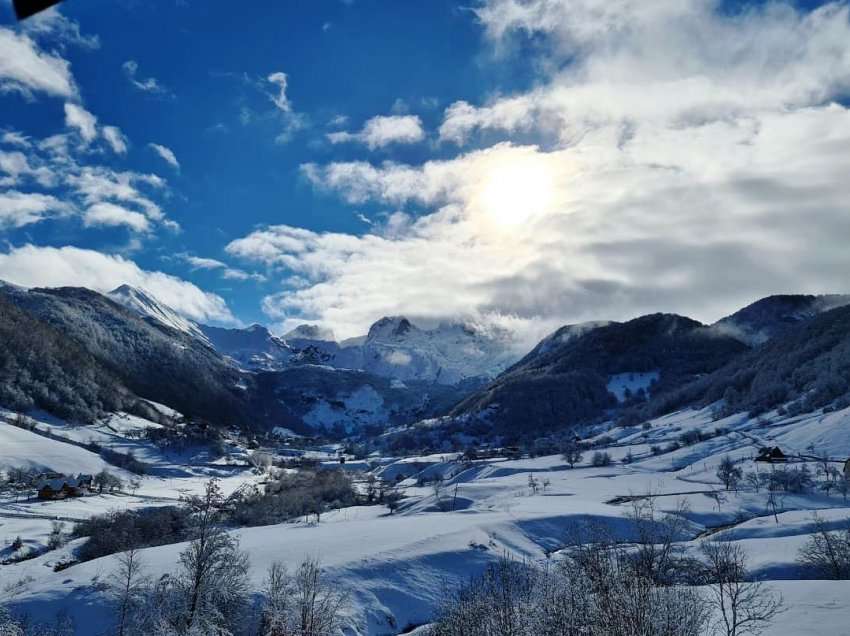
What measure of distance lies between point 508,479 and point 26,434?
16237 centimetres

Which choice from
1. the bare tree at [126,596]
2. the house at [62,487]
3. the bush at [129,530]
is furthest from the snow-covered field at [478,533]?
the bush at [129,530]

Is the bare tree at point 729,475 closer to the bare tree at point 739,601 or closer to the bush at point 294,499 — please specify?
the bare tree at point 739,601

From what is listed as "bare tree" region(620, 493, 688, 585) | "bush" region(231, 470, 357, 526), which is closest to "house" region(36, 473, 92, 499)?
"bush" region(231, 470, 357, 526)

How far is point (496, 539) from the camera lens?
89062mm

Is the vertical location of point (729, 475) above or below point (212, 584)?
above

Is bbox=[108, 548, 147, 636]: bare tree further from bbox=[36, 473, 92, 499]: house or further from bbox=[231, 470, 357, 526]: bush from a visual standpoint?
bbox=[36, 473, 92, 499]: house

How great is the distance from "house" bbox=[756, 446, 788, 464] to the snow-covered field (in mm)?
3050

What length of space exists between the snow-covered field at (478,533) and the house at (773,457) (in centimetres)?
305

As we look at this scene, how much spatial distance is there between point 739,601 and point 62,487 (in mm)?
162426

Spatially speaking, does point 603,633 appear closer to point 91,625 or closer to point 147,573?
point 91,625

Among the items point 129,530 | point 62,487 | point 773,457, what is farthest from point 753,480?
point 62,487

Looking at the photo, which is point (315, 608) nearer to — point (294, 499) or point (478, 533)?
point (478, 533)

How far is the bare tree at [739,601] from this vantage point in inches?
1540

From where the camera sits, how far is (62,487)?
15088 centimetres
